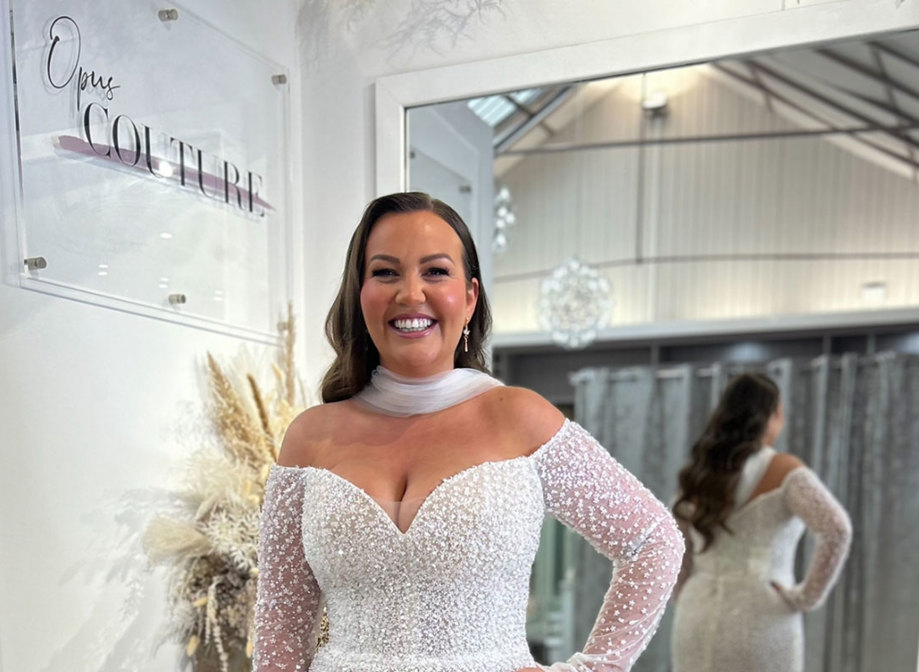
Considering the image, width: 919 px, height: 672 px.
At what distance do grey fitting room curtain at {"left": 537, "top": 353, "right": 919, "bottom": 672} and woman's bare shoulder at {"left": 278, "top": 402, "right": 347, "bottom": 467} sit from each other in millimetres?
1838

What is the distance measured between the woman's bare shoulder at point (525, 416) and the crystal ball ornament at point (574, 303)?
10.0 feet

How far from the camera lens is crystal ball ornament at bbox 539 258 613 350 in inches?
169

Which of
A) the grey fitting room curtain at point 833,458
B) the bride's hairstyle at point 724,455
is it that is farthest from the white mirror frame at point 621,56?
the grey fitting room curtain at point 833,458

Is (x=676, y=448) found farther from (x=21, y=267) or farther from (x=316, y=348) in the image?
(x=21, y=267)

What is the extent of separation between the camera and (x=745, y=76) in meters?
2.37

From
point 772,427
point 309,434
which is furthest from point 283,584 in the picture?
point 772,427

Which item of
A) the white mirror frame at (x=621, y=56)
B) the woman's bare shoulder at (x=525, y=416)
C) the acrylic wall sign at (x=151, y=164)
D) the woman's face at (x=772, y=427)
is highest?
the white mirror frame at (x=621, y=56)

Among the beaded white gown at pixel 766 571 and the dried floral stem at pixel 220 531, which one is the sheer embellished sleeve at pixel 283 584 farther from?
Result: the beaded white gown at pixel 766 571

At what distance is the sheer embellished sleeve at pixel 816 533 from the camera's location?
244cm

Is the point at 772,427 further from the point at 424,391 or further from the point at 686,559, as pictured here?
the point at 424,391

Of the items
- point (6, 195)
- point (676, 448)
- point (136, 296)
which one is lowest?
point (676, 448)

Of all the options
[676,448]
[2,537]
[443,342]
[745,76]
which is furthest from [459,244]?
[676,448]

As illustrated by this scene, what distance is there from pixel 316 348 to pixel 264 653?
82cm

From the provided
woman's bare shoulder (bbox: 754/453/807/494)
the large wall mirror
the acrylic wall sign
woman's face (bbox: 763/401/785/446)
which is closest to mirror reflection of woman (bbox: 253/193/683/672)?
the acrylic wall sign
